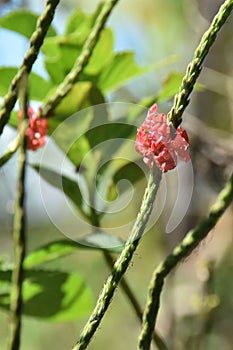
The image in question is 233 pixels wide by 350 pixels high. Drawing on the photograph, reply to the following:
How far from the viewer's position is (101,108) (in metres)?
0.68

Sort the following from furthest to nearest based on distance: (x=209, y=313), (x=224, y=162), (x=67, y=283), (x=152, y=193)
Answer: (x=224, y=162), (x=209, y=313), (x=67, y=283), (x=152, y=193)

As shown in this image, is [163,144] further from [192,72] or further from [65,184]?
[65,184]

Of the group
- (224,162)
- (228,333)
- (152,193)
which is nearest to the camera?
(152,193)

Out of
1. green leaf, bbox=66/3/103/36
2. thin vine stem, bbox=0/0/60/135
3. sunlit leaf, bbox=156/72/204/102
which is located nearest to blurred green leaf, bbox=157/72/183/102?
sunlit leaf, bbox=156/72/204/102

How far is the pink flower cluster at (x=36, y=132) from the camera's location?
2.11 feet

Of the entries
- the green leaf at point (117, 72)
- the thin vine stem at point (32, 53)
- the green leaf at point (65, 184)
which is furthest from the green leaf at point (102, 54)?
the thin vine stem at point (32, 53)

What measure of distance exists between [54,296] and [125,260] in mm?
253

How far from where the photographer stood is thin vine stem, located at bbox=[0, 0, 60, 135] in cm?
48

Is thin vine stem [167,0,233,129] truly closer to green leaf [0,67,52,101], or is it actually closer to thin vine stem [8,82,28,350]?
thin vine stem [8,82,28,350]

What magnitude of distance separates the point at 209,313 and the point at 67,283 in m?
0.55

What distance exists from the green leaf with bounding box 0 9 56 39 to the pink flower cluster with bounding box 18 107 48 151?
13cm

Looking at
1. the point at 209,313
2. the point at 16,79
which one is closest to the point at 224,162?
the point at 209,313

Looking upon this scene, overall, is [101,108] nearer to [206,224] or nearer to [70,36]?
[70,36]

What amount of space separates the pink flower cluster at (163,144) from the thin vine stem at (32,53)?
10cm
